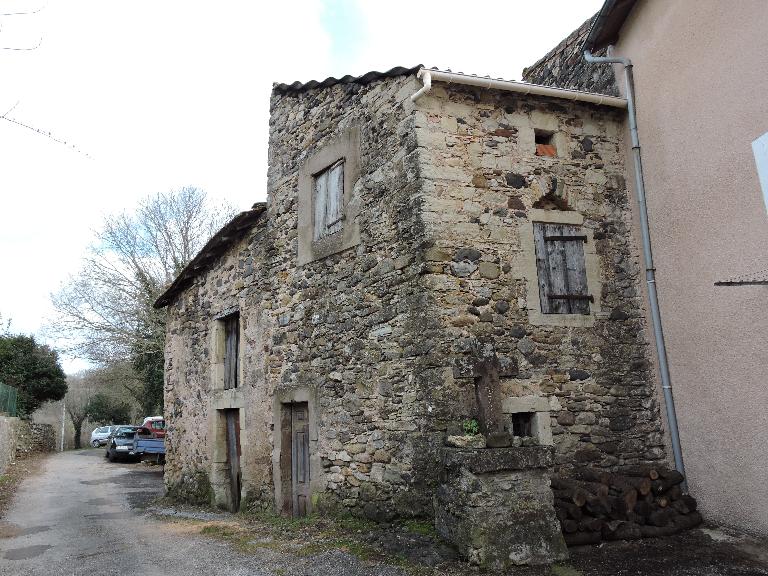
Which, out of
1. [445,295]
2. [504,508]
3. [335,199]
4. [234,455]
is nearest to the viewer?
[504,508]

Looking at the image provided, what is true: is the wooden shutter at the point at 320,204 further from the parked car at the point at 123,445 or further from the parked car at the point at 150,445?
the parked car at the point at 123,445

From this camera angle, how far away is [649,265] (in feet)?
22.3

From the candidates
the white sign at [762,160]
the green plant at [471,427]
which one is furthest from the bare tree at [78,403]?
the white sign at [762,160]

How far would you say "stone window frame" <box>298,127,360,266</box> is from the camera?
7293 mm

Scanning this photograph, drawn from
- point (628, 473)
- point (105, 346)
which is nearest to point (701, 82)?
point (628, 473)

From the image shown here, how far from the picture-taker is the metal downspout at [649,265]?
21.2 feet

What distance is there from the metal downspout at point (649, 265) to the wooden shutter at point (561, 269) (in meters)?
0.72

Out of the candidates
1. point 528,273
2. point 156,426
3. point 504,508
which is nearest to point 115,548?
point 504,508

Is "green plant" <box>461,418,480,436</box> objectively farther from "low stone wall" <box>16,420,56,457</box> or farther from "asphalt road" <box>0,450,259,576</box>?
"low stone wall" <box>16,420,56,457</box>

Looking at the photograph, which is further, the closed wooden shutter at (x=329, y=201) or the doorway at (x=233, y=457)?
the doorway at (x=233, y=457)

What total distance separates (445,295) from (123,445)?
61.6ft

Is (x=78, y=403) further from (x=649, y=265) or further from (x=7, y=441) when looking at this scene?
(x=649, y=265)

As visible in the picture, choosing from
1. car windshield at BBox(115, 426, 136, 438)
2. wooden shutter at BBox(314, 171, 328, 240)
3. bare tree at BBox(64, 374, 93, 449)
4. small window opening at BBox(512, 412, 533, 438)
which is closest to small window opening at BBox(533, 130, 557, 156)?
wooden shutter at BBox(314, 171, 328, 240)

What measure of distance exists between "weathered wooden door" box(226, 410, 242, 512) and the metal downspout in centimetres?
641
